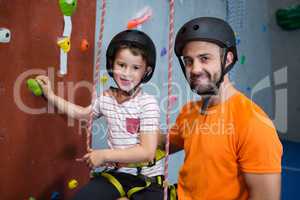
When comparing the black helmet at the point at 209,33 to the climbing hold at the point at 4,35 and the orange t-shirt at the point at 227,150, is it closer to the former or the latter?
the orange t-shirt at the point at 227,150

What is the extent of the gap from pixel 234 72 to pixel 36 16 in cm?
239

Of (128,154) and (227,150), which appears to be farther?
(128,154)

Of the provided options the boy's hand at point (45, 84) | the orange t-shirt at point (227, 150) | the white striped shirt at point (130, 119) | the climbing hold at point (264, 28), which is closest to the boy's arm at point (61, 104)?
the boy's hand at point (45, 84)

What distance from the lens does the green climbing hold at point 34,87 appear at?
4.12 feet

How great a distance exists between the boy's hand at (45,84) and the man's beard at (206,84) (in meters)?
0.58

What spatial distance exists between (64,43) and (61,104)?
237 mm

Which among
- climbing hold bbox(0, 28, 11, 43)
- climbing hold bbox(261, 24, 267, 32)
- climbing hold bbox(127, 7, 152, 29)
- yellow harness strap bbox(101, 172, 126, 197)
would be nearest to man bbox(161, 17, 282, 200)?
yellow harness strap bbox(101, 172, 126, 197)

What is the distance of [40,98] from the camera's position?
131 centimetres

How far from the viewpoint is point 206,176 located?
997 millimetres

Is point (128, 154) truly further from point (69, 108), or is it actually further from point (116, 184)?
point (69, 108)

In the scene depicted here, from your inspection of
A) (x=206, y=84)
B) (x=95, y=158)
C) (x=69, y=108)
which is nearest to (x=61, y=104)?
(x=69, y=108)

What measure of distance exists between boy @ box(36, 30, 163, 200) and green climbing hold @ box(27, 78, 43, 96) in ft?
0.05

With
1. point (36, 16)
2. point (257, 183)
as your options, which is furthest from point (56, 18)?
point (257, 183)

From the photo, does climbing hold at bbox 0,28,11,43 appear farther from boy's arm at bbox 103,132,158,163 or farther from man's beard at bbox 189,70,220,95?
man's beard at bbox 189,70,220,95
